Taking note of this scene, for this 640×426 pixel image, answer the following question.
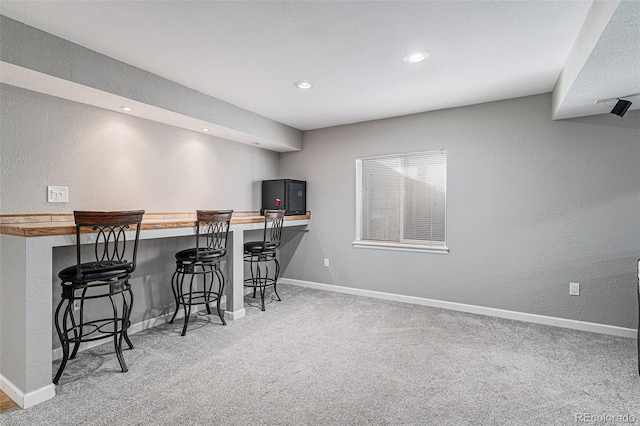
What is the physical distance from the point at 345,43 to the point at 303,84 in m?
0.82

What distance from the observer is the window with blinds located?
3877mm

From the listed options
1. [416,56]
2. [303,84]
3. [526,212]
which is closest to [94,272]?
[303,84]

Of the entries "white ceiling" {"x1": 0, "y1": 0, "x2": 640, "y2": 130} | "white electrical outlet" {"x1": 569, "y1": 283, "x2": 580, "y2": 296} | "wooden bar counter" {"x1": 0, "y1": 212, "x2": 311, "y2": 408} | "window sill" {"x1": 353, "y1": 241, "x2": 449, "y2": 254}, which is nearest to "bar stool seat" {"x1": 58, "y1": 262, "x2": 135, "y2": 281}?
"wooden bar counter" {"x1": 0, "y1": 212, "x2": 311, "y2": 408}

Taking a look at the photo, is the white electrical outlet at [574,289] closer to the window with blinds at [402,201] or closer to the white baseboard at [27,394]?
the window with blinds at [402,201]

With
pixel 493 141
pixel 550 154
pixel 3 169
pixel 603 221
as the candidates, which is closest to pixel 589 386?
pixel 603 221

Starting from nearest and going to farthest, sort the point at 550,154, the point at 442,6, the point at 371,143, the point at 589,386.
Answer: the point at 442,6 < the point at 589,386 < the point at 550,154 < the point at 371,143

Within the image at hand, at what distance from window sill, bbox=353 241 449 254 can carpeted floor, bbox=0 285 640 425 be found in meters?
0.85

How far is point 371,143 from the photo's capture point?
4.27 meters

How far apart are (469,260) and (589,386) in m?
1.64

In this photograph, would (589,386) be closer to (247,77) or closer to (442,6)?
(442,6)

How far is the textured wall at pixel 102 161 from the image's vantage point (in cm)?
232

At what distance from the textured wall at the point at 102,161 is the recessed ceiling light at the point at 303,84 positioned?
1.42m

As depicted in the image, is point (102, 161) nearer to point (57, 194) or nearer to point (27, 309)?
point (57, 194)

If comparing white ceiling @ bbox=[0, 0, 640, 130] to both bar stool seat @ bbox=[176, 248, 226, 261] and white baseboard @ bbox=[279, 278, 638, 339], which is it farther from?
white baseboard @ bbox=[279, 278, 638, 339]
